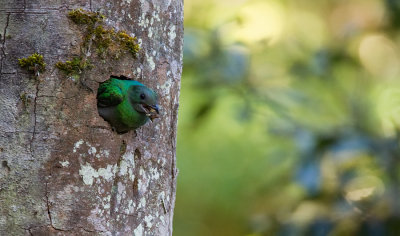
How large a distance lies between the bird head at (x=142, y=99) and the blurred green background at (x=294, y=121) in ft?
8.30

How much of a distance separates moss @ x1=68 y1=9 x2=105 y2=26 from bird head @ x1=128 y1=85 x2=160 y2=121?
313mm

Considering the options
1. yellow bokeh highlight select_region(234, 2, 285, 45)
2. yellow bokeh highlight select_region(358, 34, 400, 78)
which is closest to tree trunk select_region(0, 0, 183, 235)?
yellow bokeh highlight select_region(358, 34, 400, 78)

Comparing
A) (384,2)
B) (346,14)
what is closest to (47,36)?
(384,2)

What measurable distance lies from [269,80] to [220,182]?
2.13m

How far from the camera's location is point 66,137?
2.45 meters

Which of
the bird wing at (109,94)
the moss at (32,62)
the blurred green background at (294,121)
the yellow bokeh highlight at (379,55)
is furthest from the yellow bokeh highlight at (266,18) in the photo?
the moss at (32,62)

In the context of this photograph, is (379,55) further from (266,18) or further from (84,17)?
(84,17)

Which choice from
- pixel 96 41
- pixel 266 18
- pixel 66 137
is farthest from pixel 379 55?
pixel 66 137

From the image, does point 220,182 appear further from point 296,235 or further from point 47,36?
point 47,36

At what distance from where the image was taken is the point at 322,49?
→ 5.79 metres

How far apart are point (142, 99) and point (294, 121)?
3164 mm

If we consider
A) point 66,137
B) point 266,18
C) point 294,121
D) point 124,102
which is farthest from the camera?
point 266,18

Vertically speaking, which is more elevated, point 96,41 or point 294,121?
point 294,121

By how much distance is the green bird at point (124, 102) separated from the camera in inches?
99.9
